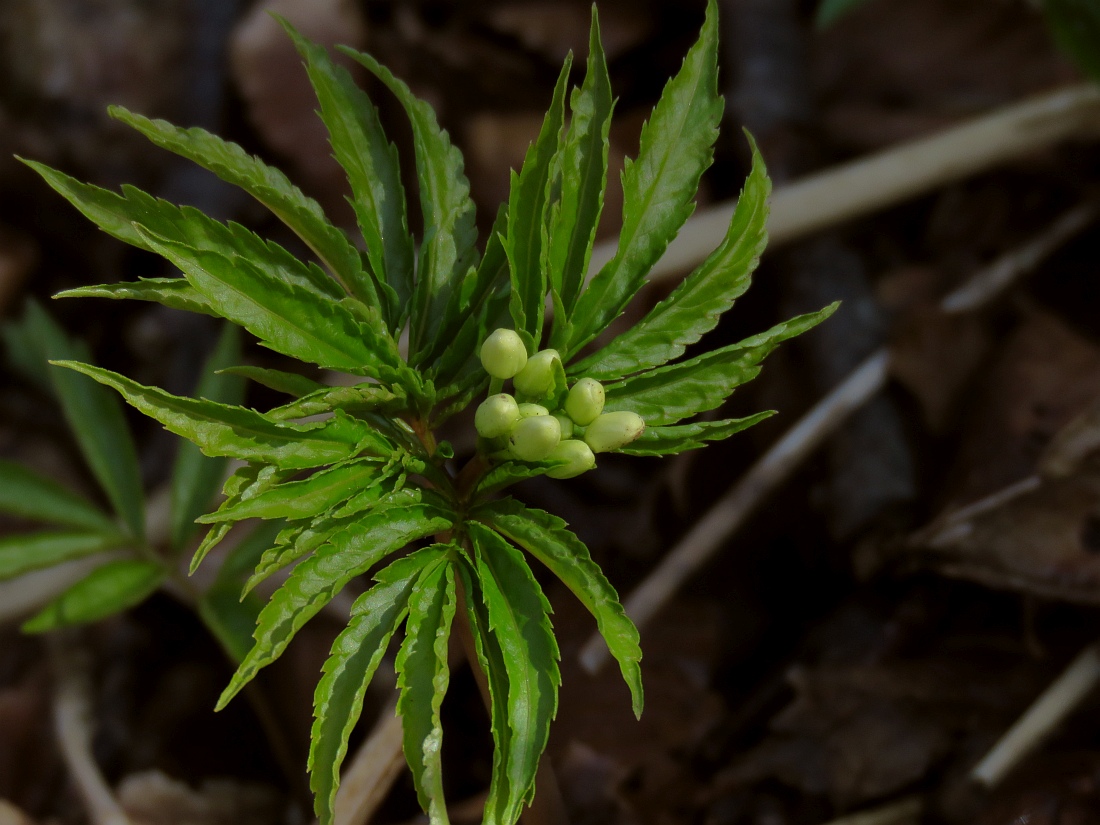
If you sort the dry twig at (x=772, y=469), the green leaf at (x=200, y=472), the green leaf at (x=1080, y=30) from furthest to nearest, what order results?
the green leaf at (x=1080, y=30), the dry twig at (x=772, y=469), the green leaf at (x=200, y=472)

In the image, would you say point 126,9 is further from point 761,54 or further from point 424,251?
point 424,251

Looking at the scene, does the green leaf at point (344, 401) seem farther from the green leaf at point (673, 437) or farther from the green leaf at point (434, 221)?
the green leaf at point (673, 437)

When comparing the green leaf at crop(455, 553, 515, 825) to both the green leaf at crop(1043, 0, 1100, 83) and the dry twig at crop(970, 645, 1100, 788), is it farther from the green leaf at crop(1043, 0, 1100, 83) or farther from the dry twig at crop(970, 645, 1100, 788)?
the green leaf at crop(1043, 0, 1100, 83)

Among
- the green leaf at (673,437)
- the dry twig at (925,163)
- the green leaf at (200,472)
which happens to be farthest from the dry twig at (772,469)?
the green leaf at (673,437)

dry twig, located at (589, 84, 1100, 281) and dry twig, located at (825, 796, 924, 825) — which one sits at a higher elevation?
dry twig, located at (589, 84, 1100, 281)

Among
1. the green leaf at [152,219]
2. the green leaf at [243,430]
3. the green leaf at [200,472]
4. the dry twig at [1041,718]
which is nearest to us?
the green leaf at [243,430]

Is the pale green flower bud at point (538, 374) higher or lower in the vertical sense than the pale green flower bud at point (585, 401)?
higher

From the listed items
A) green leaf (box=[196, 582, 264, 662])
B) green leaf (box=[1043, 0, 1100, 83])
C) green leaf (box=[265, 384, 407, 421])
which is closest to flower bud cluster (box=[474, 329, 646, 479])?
green leaf (box=[265, 384, 407, 421])
